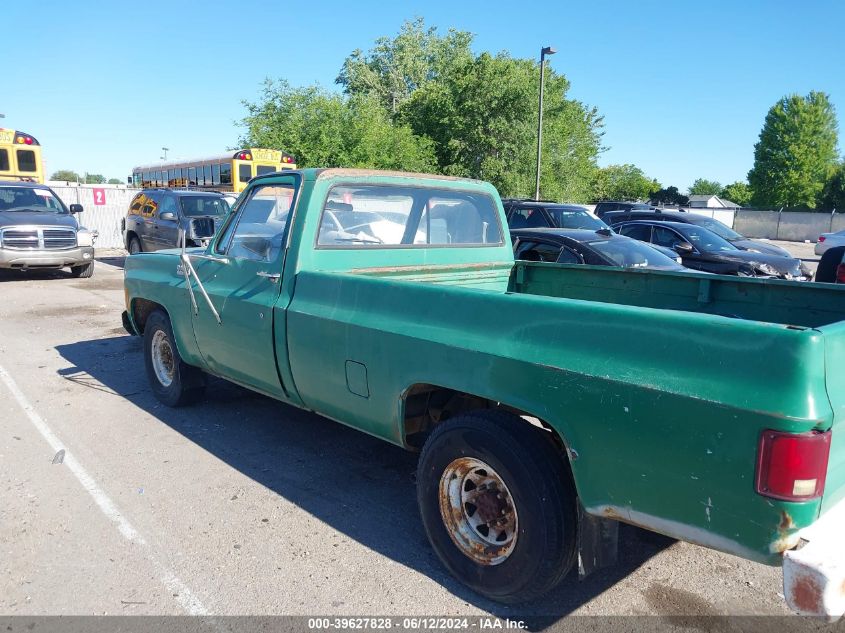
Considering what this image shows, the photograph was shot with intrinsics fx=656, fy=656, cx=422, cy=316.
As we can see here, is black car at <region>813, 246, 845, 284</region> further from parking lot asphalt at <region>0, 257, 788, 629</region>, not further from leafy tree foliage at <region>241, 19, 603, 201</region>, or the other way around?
leafy tree foliage at <region>241, 19, 603, 201</region>

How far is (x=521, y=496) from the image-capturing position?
8.96ft

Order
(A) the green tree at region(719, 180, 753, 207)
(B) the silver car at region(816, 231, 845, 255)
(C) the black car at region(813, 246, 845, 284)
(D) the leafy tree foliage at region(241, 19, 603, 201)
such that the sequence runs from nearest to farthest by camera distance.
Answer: (C) the black car at region(813, 246, 845, 284) → (B) the silver car at region(816, 231, 845, 255) → (D) the leafy tree foliage at region(241, 19, 603, 201) → (A) the green tree at region(719, 180, 753, 207)

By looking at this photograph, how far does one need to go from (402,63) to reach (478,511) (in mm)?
52374

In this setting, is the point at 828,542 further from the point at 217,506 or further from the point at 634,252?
the point at 634,252

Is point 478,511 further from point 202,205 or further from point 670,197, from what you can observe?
point 670,197

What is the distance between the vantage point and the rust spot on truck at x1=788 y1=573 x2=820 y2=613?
205 cm

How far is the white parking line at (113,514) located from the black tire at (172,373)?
904 mm

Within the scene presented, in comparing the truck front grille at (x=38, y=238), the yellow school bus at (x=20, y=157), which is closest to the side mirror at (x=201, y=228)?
the truck front grille at (x=38, y=238)

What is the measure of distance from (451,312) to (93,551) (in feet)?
7.55

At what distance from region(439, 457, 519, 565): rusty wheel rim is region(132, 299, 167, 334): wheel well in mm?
3883

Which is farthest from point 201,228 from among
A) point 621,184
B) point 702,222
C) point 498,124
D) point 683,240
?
point 621,184

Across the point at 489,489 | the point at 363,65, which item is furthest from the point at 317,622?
the point at 363,65

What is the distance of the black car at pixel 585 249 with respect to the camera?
344 inches

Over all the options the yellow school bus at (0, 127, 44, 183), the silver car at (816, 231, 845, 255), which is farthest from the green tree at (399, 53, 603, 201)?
the yellow school bus at (0, 127, 44, 183)
